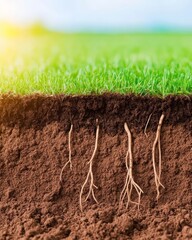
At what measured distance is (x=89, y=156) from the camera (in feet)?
14.0

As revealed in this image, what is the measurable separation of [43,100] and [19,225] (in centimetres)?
105

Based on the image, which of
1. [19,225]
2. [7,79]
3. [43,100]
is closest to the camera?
[19,225]

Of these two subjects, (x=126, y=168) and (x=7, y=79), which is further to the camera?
(x=7, y=79)

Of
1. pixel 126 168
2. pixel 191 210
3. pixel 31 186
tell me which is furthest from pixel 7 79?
pixel 191 210

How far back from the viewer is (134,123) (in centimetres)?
424

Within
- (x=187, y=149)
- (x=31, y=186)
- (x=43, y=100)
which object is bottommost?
(x=31, y=186)

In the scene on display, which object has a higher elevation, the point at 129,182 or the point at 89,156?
the point at 89,156

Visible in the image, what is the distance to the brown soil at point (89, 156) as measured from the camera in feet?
13.7

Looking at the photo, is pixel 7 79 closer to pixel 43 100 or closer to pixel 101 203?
pixel 43 100

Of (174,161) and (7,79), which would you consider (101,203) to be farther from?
(7,79)

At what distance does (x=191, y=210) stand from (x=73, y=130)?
118cm

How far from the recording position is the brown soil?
4.19 m

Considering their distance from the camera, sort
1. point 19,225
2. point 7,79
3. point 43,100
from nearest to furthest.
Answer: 1. point 19,225
2. point 43,100
3. point 7,79

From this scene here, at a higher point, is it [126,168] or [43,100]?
[43,100]
